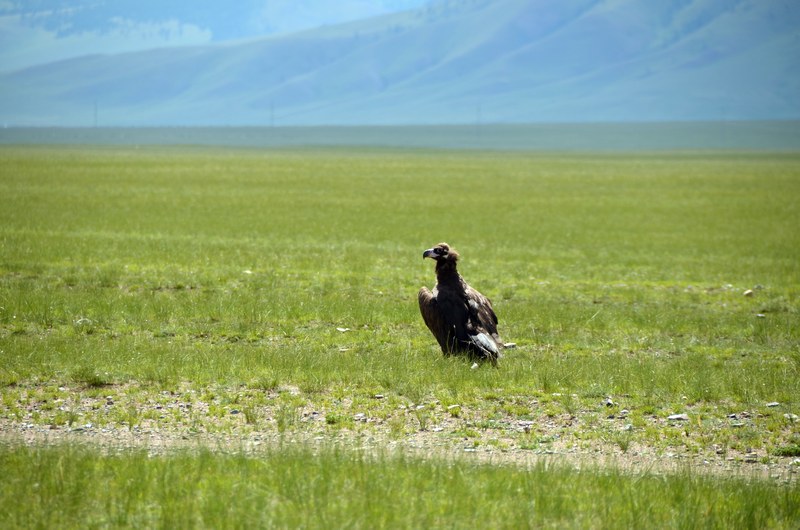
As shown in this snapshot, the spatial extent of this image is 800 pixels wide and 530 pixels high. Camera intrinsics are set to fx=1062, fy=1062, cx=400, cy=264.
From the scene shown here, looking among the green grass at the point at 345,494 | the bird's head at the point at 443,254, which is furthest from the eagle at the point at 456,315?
the green grass at the point at 345,494

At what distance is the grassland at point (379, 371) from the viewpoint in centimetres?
841

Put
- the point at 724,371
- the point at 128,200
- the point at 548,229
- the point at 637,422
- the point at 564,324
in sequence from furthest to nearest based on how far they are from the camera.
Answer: the point at 128,200 → the point at 548,229 → the point at 564,324 → the point at 724,371 → the point at 637,422

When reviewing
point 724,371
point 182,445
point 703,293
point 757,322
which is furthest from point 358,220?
point 182,445

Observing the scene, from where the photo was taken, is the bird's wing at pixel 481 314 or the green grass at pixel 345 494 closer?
the green grass at pixel 345 494

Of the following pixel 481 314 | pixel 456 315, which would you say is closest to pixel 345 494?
pixel 456 315

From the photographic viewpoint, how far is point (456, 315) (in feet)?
43.8

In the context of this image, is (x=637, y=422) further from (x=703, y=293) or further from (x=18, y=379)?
(x=703, y=293)

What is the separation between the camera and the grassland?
8414mm

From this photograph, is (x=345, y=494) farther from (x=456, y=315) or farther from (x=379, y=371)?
(x=456, y=315)

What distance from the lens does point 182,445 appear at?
964cm

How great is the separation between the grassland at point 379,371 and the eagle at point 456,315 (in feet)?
1.18

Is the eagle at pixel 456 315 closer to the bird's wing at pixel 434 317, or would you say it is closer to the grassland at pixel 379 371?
the bird's wing at pixel 434 317

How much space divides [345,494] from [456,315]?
551 centimetres

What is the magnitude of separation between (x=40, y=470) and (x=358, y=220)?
35089mm
